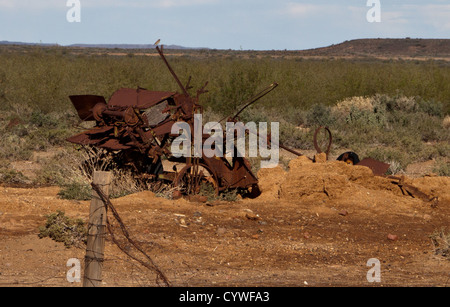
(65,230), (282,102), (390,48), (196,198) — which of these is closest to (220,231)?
(196,198)

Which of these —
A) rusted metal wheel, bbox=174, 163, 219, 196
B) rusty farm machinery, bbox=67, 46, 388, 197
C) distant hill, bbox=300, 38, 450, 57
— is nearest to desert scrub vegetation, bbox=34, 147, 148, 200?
rusty farm machinery, bbox=67, 46, 388, 197

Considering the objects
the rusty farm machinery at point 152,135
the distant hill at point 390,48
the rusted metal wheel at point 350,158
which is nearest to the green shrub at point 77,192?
the rusty farm machinery at point 152,135

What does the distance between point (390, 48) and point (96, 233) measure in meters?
101

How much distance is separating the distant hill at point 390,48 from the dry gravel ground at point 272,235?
87197mm

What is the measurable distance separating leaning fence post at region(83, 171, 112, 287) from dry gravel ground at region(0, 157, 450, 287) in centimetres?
66

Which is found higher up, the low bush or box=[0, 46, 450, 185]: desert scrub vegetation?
box=[0, 46, 450, 185]: desert scrub vegetation

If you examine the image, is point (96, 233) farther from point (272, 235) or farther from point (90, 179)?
point (90, 179)

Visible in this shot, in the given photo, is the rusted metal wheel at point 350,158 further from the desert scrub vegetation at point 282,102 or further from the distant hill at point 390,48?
the distant hill at point 390,48

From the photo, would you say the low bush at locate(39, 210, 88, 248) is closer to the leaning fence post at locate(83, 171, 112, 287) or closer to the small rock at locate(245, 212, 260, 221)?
the leaning fence post at locate(83, 171, 112, 287)

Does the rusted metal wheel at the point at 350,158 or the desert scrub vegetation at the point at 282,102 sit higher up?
the desert scrub vegetation at the point at 282,102

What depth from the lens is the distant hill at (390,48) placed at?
9669 centimetres

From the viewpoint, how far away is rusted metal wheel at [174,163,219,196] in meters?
8.94

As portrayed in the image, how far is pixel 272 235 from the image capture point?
A: 7.62 meters
